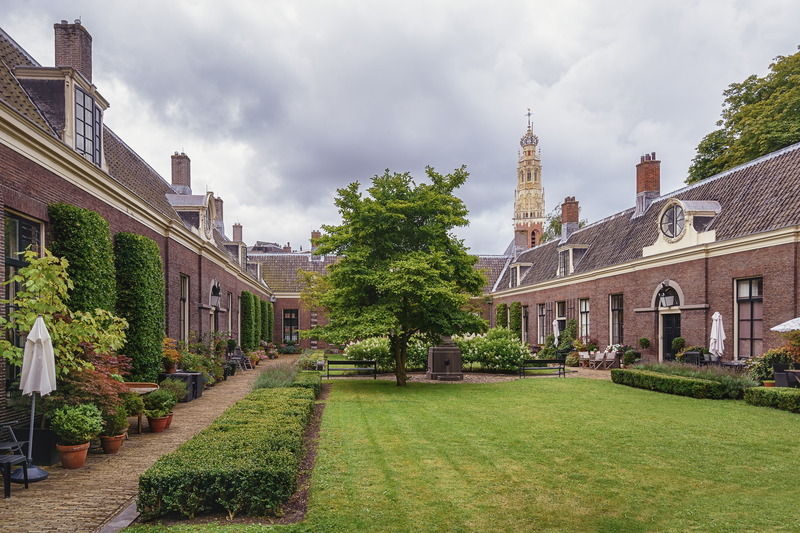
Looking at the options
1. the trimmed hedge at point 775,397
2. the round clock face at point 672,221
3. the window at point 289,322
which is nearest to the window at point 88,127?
the trimmed hedge at point 775,397

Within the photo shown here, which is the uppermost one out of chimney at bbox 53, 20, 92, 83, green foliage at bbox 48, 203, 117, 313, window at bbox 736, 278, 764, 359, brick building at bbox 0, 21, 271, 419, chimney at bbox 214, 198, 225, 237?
chimney at bbox 53, 20, 92, 83

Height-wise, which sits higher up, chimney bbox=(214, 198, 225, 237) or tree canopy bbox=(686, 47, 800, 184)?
tree canopy bbox=(686, 47, 800, 184)

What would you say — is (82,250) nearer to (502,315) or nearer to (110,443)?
(110,443)

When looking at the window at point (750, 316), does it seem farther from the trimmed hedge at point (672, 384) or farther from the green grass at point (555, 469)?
the green grass at point (555, 469)

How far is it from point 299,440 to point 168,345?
373 inches

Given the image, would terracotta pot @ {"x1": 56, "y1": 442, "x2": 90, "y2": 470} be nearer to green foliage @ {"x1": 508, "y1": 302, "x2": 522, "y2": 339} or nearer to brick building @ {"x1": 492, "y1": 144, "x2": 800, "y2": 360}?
brick building @ {"x1": 492, "y1": 144, "x2": 800, "y2": 360}

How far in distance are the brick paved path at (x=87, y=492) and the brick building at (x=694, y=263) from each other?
1618 cm

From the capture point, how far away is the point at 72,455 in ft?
23.0

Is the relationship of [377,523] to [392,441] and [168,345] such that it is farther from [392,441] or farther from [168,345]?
[168,345]

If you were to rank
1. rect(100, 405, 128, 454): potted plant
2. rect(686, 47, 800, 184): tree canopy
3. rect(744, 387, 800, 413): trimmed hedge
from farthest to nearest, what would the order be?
rect(686, 47, 800, 184): tree canopy → rect(744, 387, 800, 413): trimmed hedge → rect(100, 405, 128, 454): potted plant

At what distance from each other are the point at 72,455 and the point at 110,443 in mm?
862

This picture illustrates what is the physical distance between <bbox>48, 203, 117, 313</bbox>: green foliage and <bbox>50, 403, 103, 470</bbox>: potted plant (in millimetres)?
2728

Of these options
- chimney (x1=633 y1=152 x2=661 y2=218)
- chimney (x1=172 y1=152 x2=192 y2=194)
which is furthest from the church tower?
chimney (x1=172 y1=152 x2=192 y2=194)

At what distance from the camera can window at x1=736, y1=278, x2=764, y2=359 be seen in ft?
51.8
